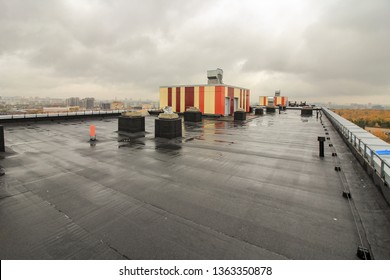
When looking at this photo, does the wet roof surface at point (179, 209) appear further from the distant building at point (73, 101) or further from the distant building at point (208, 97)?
the distant building at point (73, 101)

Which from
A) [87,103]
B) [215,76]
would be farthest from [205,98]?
[87,103]

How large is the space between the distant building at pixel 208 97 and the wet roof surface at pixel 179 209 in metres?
24.9

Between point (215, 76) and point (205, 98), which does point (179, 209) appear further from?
point (215, 76)

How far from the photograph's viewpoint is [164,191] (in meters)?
6.85

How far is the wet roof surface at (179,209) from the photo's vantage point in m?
4.21

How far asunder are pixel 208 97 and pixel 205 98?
57 centimetres

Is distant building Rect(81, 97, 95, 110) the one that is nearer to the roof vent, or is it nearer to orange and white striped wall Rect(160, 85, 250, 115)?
orange and white striped wall Rect(160, 85, 250, 115)

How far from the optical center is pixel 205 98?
116ft

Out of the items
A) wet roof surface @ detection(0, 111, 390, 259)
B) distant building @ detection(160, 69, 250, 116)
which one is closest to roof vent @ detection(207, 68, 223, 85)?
distant building @ detection(160, 69, 250, 116)

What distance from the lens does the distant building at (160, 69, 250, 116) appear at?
1362 inches

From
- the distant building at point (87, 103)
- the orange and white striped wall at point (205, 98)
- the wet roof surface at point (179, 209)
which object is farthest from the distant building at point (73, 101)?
the wet roof surface at point (179, 209)
